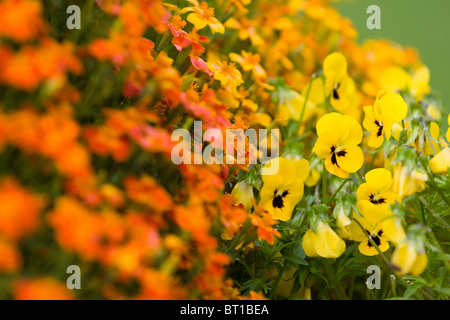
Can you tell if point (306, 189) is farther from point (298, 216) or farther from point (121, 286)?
point (121, 286)

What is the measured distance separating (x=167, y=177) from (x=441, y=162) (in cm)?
36

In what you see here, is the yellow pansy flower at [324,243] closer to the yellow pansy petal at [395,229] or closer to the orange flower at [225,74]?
the yellow pansy petal at [395,229]

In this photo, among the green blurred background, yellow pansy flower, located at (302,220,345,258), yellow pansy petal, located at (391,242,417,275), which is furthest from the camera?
the green blurred background

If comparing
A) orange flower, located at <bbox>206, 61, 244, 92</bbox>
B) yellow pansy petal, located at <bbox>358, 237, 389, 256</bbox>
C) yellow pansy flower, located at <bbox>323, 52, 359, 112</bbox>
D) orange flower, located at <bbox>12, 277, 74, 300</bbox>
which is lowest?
orange flower, located at <bbox>12, 277, 74, 300</bbox>

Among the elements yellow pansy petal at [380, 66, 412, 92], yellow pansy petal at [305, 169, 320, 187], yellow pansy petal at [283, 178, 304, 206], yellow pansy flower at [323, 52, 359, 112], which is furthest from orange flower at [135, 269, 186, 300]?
yellow pansy petal at [380, 66, 412, 92]

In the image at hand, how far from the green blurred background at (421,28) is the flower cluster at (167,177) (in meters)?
0.92

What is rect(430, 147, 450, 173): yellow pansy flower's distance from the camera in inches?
25.4

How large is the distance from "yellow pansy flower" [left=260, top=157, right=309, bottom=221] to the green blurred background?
43.6 inches

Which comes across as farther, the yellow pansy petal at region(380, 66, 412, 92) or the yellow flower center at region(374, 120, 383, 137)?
the yellow pansy petal at region(380, 66, 412, 92)

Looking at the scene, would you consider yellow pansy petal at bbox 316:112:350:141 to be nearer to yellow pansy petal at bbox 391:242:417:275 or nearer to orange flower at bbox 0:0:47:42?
yellow pansy petal at bbox 391:242:417:275

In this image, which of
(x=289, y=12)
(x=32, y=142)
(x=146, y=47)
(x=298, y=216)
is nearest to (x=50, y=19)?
(x=146, y=47)

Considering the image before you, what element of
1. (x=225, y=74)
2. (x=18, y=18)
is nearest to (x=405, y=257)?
(x=225, y=74)
